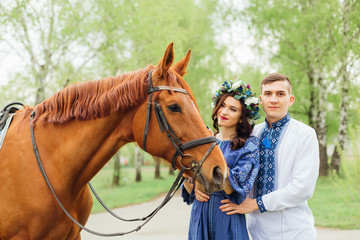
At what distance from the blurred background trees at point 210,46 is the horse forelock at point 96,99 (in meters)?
8.24

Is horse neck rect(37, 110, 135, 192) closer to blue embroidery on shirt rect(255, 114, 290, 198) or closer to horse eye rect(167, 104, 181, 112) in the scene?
horse eye rect(167, 104, 181, 112)

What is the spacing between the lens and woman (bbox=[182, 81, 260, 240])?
2.32 meters

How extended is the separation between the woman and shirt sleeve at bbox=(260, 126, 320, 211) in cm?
20

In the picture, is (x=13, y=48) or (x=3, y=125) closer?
(x=3, y=125)

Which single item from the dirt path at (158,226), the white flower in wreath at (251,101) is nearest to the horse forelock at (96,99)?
the white flower in wreath at (251,101)

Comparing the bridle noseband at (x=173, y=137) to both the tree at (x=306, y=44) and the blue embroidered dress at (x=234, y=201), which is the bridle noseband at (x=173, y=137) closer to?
the blue embroidered dress at (x=234, y=201)

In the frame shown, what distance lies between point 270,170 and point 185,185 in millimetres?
706

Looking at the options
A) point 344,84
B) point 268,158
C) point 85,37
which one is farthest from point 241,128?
point 344,84

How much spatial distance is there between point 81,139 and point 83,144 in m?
0.04

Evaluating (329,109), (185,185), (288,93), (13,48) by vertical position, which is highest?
(13,48)

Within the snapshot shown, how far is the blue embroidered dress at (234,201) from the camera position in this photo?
2.30 m

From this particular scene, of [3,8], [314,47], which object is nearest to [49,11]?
[3,8]

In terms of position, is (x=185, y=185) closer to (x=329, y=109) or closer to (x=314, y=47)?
(x=314, y=47)

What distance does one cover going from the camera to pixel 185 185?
2.66 meters
